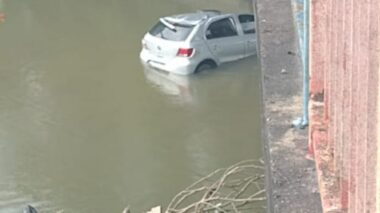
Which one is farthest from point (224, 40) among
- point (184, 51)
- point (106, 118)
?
point (106, 118)

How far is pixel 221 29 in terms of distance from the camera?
17891 mm

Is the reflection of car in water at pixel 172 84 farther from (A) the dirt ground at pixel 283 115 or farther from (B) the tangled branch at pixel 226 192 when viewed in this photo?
(A) the dirt ground at pixel 283 115

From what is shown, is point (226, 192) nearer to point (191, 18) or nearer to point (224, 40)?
point (224, 40)

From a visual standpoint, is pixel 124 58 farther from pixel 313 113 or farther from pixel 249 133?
pixel 313 113

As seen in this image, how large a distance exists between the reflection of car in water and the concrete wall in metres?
9.70

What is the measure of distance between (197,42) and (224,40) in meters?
0.65

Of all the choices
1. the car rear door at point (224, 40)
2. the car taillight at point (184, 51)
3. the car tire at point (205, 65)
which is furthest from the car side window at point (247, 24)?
the car taillight at point (184, 51)

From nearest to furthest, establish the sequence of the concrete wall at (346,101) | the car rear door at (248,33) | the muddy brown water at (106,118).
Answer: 1. the concrete wall at (346,101)
2. the muddy brown water at (106,118)
3. the car rear door at (248,33)

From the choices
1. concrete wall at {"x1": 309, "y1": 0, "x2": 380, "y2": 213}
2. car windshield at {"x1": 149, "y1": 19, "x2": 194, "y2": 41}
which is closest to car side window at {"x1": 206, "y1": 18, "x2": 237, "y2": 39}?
car windshield at {"x1": 149, "y1": 19, "x2": 194, "y2": 41}

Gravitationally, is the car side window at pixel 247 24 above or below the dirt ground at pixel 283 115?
below

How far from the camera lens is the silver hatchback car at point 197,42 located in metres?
17.4

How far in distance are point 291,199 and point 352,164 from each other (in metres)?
1.57

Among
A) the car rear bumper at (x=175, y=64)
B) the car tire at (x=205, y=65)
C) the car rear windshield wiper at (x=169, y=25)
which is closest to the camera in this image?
the car rear bumper at (x=175, y=64)

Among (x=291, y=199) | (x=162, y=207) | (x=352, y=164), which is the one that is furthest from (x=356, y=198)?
(x=162, y=207)
